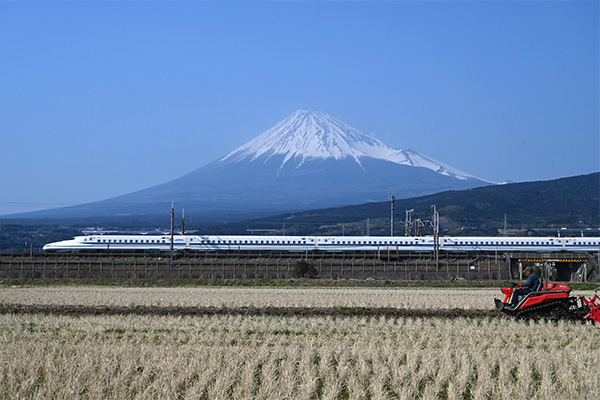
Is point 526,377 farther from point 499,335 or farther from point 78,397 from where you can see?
point 78,397

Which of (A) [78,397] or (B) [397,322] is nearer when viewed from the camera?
(A) [78,397]

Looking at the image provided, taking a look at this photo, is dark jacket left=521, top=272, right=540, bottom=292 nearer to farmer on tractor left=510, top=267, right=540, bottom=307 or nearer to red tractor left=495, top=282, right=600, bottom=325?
farmer on tractor left=510, top=267, right=540, bottom=307

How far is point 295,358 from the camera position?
1755 cm

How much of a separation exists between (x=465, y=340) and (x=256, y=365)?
22.9ft

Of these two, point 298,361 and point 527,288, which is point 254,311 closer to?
point 527,288

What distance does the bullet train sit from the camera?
92.4 metres

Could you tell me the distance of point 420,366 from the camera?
1692 centimetres

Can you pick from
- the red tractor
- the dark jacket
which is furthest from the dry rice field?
the dark jacket

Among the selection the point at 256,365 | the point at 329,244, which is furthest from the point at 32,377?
the point at 329,244

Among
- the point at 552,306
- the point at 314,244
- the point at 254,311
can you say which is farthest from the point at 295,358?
the point at 314,244

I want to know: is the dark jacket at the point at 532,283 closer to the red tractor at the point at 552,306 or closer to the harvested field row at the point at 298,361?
the red tractor at the point at 552,306

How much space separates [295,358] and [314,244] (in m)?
77.1

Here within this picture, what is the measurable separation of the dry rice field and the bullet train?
6661 cm

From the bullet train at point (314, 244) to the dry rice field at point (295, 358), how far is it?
66.6 m
